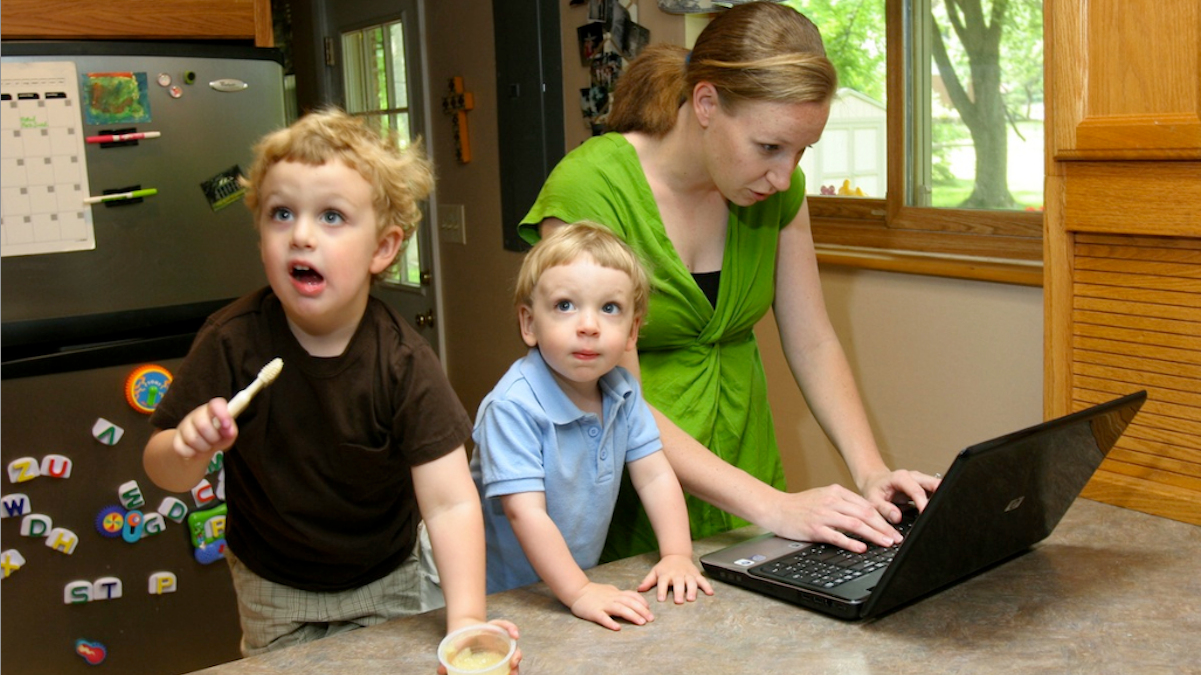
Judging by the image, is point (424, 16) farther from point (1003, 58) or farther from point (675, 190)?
point (675, 190)

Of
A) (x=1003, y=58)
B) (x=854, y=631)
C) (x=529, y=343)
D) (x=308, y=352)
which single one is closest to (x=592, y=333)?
(x=529, y=343)

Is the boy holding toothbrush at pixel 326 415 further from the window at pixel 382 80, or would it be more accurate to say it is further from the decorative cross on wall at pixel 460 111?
the window at pixel 382 80

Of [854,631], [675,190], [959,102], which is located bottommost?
[854,631]

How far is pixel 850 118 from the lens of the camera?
2.56m

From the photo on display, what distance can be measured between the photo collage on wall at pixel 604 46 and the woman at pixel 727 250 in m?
1.28

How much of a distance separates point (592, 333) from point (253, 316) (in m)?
0.38

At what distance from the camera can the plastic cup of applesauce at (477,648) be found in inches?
36.6

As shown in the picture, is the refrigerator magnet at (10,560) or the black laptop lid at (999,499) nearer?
the black laptop lid at (999,499)

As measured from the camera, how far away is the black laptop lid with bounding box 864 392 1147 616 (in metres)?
1.03

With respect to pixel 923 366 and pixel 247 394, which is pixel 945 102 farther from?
pixel 247 394

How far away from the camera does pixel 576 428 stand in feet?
4.15

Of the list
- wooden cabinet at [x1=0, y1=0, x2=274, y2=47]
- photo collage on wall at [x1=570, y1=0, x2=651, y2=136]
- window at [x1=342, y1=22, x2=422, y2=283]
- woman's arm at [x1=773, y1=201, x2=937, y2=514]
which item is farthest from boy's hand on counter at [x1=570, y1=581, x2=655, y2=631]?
window at [x1=342, y1=22, x2=422, y2=283]

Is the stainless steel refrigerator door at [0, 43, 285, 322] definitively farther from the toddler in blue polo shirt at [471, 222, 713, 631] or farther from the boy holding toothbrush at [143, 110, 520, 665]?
the toddler in blue polo shirt at [471, 222, 713, 631]

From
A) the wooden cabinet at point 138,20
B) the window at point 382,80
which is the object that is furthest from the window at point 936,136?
the window at point 382,80
